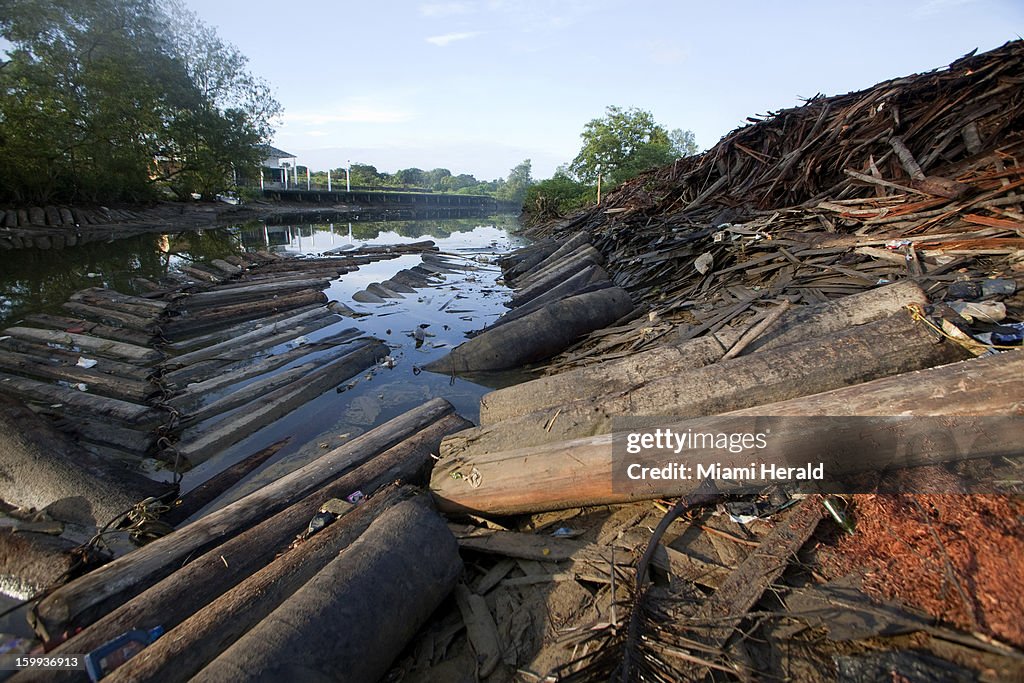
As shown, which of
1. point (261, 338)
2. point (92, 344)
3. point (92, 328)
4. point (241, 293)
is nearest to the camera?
point (92, 344)

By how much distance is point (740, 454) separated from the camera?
3.10m

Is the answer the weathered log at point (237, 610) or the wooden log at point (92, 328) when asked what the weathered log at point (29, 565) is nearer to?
the weathered log at point (237, 610)

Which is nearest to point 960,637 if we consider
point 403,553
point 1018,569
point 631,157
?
point 1018,569

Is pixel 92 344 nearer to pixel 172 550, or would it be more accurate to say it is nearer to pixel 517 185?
pixel 172 550

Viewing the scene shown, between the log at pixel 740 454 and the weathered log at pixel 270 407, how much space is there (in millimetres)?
3205

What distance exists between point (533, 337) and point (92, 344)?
781cm

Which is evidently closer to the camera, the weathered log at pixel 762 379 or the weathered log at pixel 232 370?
the weathered log at pixel 762 379

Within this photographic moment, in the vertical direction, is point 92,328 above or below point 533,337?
below

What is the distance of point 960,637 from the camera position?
185 centimetres

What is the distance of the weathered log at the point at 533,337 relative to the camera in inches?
292

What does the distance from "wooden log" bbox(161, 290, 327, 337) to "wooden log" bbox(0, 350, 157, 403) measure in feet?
6.98

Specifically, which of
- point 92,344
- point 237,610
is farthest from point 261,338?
point 237,610

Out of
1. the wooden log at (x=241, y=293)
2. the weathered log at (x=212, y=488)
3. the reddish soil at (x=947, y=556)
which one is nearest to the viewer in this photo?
the reddish soil at (x=947, y=556)

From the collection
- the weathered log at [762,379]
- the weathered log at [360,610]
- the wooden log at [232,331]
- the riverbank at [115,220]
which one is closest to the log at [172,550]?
the weathered log at [360,610]
